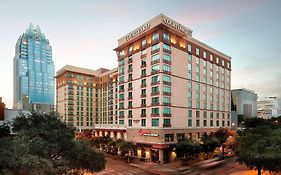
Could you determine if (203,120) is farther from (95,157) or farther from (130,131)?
(95,157)

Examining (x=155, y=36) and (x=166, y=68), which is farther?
(x=155, y=36)

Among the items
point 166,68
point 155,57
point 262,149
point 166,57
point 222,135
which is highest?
point 155,57

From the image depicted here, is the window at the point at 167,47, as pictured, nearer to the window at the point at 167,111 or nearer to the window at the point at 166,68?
the window at the point at 166,68

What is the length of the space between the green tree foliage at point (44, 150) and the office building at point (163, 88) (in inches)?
1393

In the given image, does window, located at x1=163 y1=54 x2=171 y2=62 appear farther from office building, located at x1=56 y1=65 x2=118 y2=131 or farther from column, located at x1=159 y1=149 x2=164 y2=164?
office building, located at x1=56 y1=65 x2=118 y2=131

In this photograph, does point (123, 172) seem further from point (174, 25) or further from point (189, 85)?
point (174, 25)

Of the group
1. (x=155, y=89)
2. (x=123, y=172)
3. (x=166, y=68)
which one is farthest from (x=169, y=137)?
(x=166, y=68)

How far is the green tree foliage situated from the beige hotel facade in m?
35.3

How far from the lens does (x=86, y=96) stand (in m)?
132

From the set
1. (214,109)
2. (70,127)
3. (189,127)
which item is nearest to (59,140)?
(70,127)

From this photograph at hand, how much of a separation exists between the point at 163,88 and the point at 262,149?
31681mm

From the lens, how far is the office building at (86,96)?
408 ft

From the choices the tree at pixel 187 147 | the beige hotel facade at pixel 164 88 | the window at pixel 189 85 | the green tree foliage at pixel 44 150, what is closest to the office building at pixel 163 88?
the beige hotel facade at pixel 164 88

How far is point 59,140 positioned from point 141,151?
146ft
